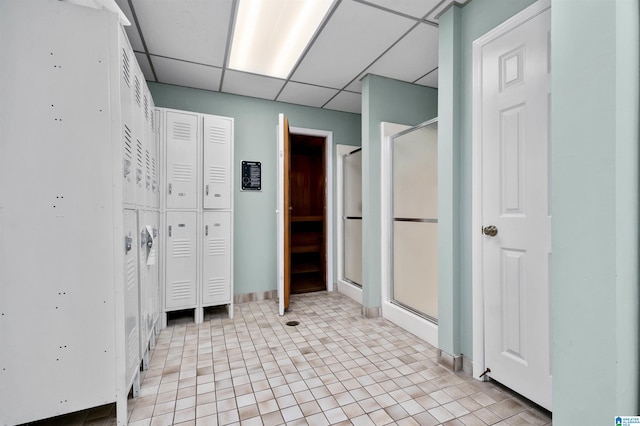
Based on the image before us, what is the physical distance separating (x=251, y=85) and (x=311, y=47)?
105 cm

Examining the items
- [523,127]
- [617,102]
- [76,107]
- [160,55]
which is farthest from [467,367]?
[160,55]

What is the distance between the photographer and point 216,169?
3010 mm

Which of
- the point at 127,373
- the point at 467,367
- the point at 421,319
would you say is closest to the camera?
the point at 127,373

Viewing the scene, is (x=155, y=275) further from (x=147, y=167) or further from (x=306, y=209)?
(x=306, y=209)

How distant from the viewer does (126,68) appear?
159cm

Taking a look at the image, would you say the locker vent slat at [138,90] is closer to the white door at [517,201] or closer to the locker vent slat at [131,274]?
the locker vent slat at [131,274]

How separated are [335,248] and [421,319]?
1782mm

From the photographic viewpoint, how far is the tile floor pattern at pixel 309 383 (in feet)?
5.08

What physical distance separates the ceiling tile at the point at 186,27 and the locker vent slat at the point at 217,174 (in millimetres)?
1031

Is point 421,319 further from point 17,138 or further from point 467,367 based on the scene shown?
point 17,138

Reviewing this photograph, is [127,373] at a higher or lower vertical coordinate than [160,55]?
lower

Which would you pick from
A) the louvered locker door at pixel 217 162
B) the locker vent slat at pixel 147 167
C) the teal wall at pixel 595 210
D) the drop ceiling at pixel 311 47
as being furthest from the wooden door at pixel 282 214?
the teal wall at pixel 595 210

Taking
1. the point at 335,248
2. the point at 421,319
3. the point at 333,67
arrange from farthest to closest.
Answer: the point at 335,248, the point at 333,67, the point at 421,319

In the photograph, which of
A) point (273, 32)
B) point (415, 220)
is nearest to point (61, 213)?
point (273, 32)
